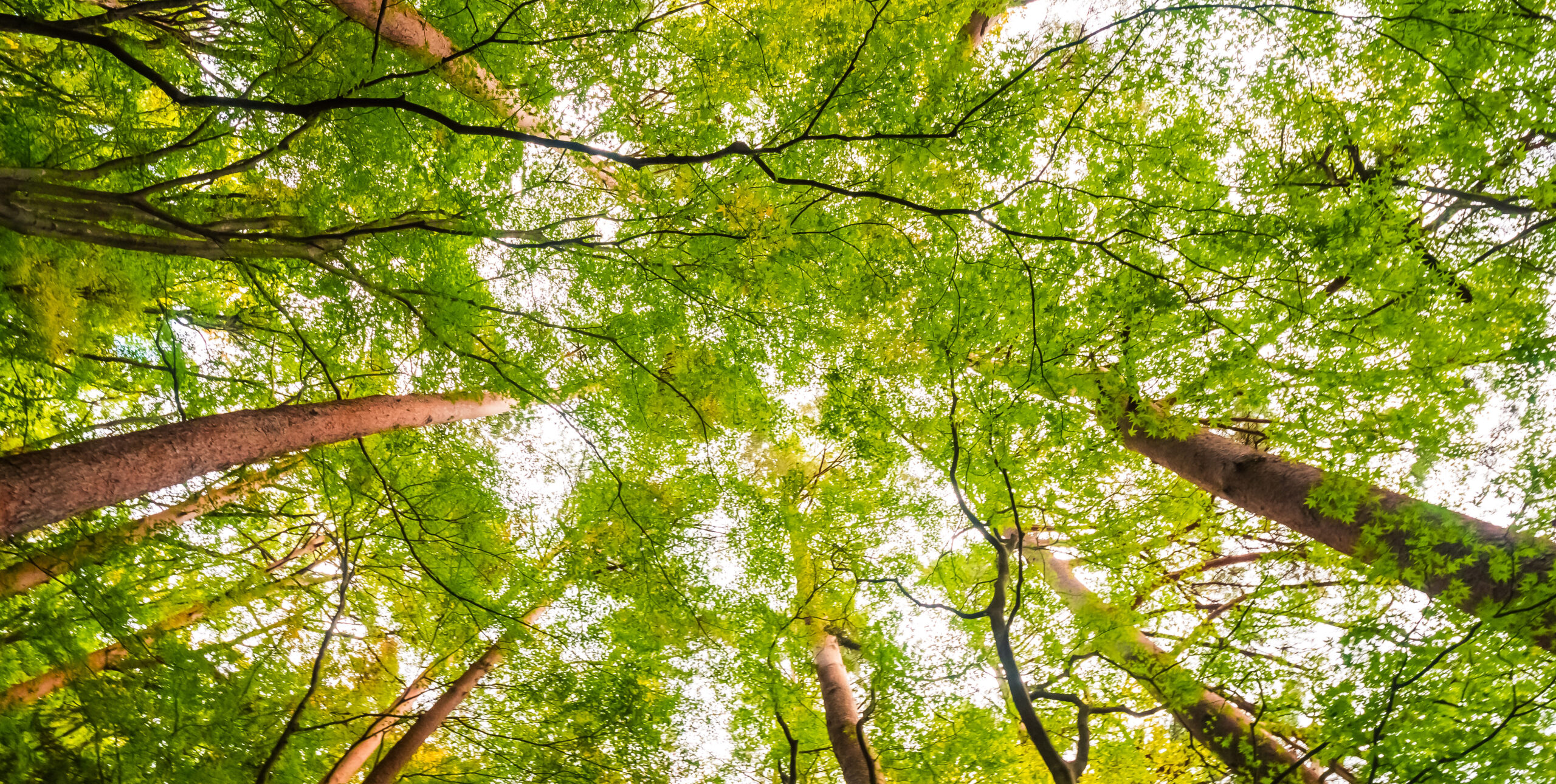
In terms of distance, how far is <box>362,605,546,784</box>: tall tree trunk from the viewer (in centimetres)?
421

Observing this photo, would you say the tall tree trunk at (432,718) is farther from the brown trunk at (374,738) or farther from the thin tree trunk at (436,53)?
the thin tree trunk at (436,53)

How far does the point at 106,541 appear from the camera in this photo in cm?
385

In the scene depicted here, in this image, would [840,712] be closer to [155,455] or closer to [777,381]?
[777,381]

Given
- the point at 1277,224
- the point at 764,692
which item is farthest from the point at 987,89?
the point at 764,692

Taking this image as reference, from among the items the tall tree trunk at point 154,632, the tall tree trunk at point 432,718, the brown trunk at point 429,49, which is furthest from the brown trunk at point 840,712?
the brown trunk at point 429,49

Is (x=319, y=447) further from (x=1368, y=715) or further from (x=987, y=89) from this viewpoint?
(x=1368, y=715)

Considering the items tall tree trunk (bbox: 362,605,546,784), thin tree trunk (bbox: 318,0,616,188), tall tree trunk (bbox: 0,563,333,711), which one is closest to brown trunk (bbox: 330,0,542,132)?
thin tree trunk (bbox: 318,0,616,188)

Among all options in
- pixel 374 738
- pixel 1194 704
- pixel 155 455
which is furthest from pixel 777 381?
pixel 374 738

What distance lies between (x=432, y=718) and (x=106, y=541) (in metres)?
2.52

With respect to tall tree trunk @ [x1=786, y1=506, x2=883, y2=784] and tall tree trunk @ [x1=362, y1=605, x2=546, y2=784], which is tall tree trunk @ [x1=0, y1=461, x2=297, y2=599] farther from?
tall tree trunk @ [x1=786, y1=506, x2=883, y2=784]

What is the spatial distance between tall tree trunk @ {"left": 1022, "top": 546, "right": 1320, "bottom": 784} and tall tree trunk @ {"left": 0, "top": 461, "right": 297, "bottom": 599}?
6.50 meters

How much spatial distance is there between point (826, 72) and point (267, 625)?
6853mm

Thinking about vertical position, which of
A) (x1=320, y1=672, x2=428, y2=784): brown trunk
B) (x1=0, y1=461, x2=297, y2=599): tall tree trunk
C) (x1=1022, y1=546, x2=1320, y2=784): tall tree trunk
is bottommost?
(x1=1022, y1=546, x2=1320, y2=784): tall tree trunk

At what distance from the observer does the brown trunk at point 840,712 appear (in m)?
4.53
